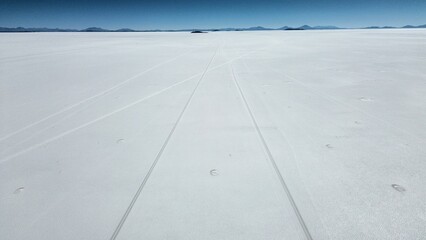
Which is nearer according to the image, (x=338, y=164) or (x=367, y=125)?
(x=338, y=164)

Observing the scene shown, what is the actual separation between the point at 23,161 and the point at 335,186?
332cm

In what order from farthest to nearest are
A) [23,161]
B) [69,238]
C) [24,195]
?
[23,161]
[24,195]
[69,238]

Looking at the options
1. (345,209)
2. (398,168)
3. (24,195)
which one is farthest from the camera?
(398,168)

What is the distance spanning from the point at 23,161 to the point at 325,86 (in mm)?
5862

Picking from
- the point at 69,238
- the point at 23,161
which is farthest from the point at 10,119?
the point at 69,238

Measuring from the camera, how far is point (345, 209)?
6.36 ft

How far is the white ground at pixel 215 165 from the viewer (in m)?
1.83

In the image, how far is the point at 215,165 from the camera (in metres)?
2.59

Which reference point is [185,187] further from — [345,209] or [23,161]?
[23,161]

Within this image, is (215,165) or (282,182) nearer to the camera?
(282,182)

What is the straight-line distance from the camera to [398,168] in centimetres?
243

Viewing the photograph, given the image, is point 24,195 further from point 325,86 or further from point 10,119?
point 325,86

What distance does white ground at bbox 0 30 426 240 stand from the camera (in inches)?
72.0

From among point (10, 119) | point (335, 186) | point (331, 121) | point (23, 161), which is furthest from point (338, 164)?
point (10, 119)
